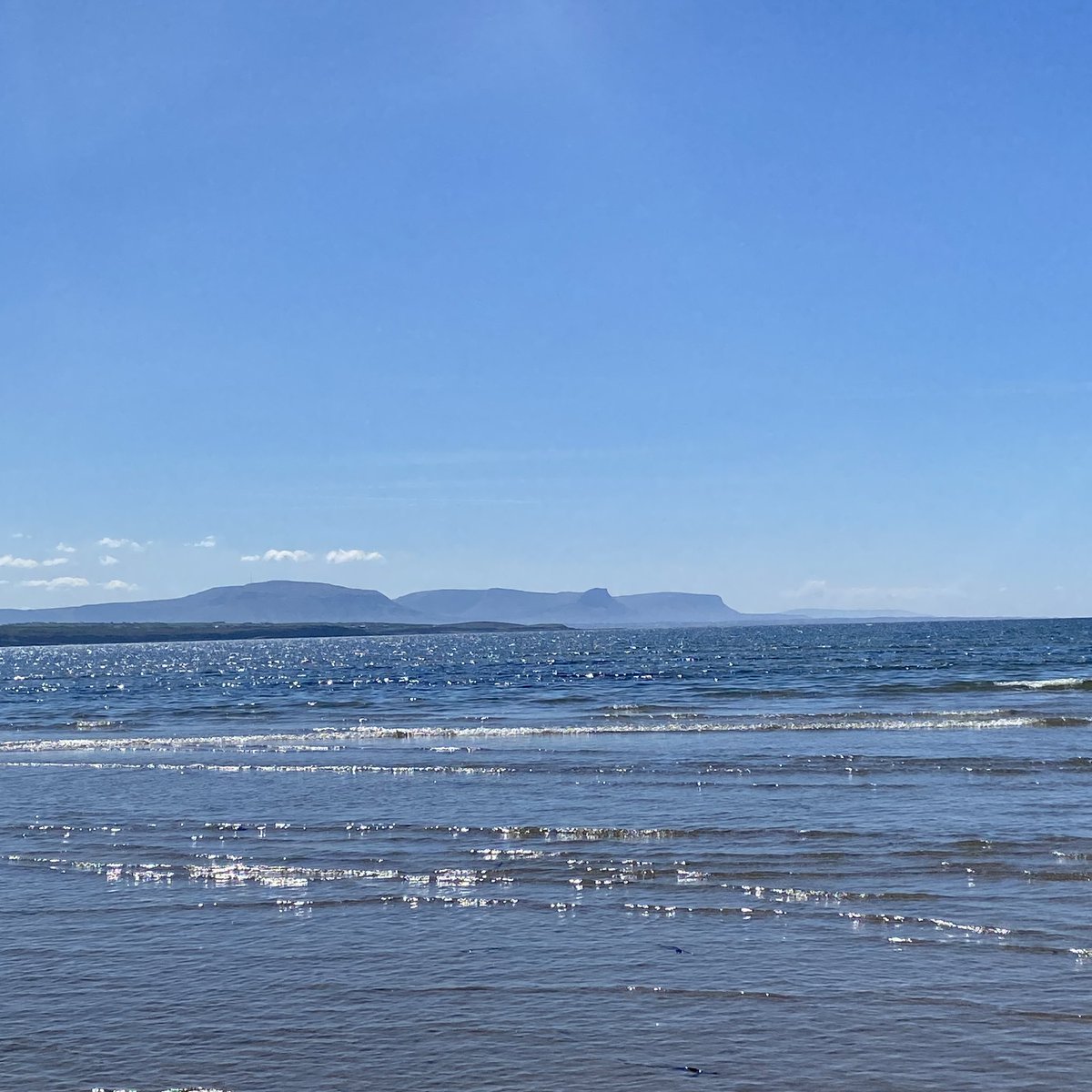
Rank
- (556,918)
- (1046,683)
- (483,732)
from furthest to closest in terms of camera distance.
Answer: (1046,683) → (483,732) → (556,918)

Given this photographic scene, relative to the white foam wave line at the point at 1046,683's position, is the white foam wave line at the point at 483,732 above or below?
→ below

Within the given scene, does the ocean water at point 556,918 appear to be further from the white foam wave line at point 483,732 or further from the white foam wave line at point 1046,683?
the white foam wave line at point 1046,683

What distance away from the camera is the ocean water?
369 inches

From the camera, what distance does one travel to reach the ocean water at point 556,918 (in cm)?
938

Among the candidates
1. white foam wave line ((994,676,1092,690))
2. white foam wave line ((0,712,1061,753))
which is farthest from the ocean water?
white foam wave line ((994,676,1092,690))

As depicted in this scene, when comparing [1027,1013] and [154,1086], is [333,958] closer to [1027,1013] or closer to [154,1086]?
[154,1086]

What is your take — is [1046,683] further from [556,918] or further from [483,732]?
[556,918]

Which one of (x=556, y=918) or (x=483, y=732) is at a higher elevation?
(x=556, y=918)

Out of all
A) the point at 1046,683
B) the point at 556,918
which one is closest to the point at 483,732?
the point at 556,918

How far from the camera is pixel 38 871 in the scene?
1653 centimetres

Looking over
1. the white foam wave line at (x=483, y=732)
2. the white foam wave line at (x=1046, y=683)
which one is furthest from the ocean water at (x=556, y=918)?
the white foam wave line at (x=1046, y=683)

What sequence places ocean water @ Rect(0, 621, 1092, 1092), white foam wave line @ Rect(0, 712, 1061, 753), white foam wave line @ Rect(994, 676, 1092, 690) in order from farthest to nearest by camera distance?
white foam wave line @ Rect(994, 676, 1092, 690)
white foam wave line @ Rect(0, 712, 1061, 753)
ocean water @ Rect(0, 621, 1092, 1092)

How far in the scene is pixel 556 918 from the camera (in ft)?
44.5

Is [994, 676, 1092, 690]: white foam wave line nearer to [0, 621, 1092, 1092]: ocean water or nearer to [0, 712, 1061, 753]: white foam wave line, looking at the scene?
[0, 712, 1061, 753]: white foam wave line
